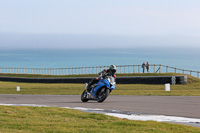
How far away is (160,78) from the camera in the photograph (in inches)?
1658

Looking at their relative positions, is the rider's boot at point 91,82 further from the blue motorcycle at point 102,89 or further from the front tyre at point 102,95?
the front tyre at point 102,95

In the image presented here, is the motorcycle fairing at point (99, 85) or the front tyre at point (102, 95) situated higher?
the motorcycle fairing at point (99, 85)

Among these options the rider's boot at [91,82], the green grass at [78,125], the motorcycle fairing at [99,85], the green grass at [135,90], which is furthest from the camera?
the green grass at [135,90]

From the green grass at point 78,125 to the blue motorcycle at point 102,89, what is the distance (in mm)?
4765

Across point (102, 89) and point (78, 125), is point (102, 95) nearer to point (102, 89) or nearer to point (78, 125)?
point (102, 89)

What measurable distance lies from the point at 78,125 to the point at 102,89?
7.50 m

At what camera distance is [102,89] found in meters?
17.3

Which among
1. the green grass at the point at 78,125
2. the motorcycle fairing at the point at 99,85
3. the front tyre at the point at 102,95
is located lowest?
the green grass at the point at 78,125

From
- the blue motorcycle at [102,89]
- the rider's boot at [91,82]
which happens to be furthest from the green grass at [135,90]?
the blue motorcycle at [102,89]

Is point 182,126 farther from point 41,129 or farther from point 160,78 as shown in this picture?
point 160,78

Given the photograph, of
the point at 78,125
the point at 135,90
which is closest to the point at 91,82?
the point at 78,125

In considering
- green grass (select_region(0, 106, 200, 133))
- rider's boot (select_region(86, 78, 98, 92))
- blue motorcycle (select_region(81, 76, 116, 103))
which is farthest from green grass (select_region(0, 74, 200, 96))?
green grass (select_region(0, 106, 200, 133))

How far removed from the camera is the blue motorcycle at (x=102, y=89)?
658 inches

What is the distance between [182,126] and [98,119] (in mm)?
2477
